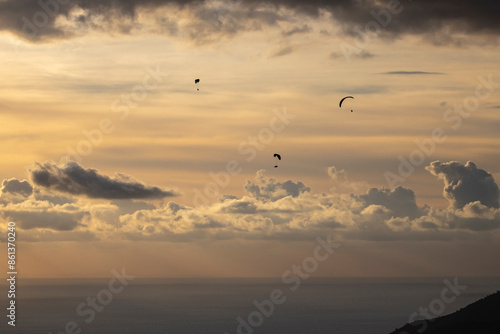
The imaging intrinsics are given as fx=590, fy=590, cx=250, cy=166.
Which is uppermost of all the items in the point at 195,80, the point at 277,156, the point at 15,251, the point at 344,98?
the point at 195,80

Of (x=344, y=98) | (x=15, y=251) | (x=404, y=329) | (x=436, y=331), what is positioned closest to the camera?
(x=15, y=251)

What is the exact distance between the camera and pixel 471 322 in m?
117

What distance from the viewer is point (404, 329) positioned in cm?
13912

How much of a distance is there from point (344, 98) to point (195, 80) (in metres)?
27.9

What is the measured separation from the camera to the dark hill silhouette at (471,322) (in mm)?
112125

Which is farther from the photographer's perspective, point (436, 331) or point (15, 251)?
point (436, 331)

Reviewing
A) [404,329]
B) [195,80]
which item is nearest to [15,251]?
[195,80]

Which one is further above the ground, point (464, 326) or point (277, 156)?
point (277, 156)

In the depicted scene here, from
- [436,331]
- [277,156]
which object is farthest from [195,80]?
[436,331]

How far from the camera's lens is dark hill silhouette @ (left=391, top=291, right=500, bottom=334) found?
368 feet

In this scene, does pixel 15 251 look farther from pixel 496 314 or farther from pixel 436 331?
pixel 496 314

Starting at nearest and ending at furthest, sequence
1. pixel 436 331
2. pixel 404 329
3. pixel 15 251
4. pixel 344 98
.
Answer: pixel 15 251 → pixel 344 98 → pixel 436 331 → pixel 404 329

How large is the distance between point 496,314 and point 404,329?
994 inches

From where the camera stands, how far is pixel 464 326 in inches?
4557
